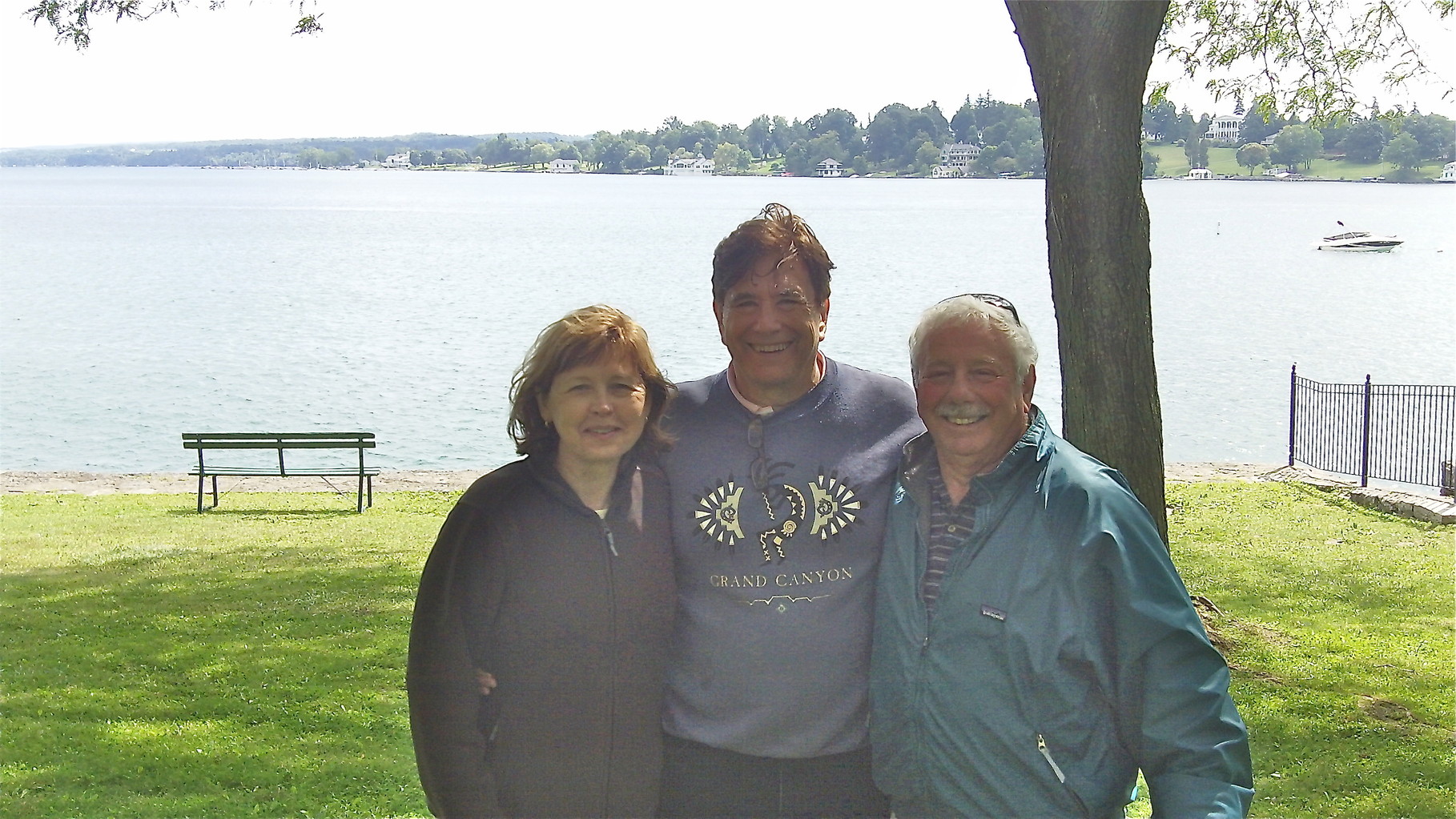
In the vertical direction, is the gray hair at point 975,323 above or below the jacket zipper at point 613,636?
above

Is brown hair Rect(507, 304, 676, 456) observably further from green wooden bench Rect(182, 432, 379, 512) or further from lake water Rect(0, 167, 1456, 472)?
lake water Rect(0, 167, 1456, 472)

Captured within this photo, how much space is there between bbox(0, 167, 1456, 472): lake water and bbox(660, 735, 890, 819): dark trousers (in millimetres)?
15101

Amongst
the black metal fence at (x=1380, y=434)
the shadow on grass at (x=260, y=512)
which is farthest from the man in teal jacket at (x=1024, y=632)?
the black metal fence at (x=1380, y=434)

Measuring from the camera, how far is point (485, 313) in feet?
166

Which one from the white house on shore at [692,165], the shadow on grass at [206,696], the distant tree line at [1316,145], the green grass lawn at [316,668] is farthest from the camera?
the white house on shore at [692,165]

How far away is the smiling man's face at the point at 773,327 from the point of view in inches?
119

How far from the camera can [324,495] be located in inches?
674

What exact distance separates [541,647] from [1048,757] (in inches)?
44.8

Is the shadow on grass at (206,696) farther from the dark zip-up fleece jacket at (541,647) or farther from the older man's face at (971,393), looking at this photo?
the older man's face at (971,393)

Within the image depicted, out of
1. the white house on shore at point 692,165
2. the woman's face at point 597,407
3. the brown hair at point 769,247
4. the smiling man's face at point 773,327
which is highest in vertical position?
the white house on shore at point 692,165

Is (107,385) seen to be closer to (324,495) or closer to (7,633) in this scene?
(324,495)

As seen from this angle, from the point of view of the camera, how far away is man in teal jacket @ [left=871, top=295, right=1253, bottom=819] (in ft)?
8.30

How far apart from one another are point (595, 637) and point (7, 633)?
6662 mm

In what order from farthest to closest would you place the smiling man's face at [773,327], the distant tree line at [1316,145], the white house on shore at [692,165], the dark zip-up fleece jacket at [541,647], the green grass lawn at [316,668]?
the white house on shore at [692,165] < the distant tree line at [1316,145] < the green grass lawn at [316,668] < the smiling man's face at [773,327] < the dark zip-up fleece jacket at [541,647]
